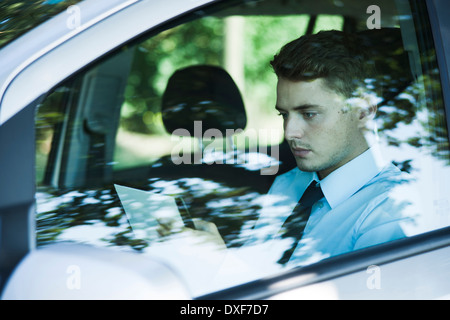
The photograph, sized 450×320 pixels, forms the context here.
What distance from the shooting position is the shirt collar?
183 centimetres

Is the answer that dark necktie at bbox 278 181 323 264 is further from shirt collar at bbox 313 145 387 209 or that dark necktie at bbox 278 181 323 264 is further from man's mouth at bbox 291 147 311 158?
man's mouth at bbox 291 147 311 158

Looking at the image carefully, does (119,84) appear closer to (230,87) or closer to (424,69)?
(230,87)

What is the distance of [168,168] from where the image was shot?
1888 mm

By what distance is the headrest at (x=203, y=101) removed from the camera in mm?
2229

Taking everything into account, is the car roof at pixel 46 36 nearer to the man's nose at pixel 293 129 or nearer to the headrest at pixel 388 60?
the man's nose at pixel 293 129

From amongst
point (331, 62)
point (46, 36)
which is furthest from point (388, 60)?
point (46, 36)

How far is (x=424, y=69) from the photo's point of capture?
1819 mm

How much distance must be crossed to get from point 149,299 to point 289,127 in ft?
3.33

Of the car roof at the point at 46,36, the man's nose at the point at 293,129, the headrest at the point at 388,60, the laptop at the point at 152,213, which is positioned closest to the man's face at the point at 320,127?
the man's nose at the point at 293,129

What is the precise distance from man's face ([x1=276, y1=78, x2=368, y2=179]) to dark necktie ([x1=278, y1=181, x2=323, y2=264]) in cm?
12

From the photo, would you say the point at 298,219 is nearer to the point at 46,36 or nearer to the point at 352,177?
the point at 352,177

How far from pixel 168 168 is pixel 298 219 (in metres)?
0.46

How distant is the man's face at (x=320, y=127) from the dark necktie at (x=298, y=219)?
12cm
